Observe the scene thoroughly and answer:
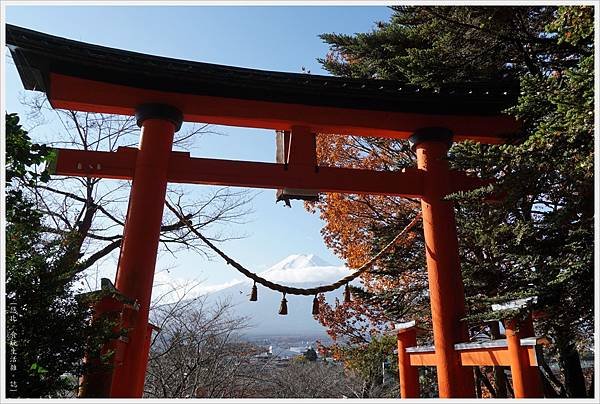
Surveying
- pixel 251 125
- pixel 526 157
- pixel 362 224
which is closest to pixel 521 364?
pixel 526 157

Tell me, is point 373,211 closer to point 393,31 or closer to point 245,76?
point 393,31

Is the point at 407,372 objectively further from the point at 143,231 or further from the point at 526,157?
the point at 143,231

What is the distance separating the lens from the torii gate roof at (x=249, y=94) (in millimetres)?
4215

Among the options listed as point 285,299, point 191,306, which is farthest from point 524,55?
point 191,306

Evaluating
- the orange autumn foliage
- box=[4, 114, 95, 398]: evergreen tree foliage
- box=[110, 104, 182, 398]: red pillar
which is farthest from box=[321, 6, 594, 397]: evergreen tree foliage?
box=[4, 114, 95, 398]: evergreen tree foliage

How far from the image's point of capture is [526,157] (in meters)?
3.50

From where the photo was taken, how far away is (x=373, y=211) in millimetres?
8258

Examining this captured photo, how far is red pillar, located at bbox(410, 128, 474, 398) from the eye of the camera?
417 cm

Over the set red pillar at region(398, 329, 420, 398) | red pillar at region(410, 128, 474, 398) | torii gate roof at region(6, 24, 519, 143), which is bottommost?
red pillar at region(398, 329, 420, 398)

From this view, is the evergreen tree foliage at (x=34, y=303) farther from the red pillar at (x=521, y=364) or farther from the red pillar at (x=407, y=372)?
the red pillar at (x=407, y=372)

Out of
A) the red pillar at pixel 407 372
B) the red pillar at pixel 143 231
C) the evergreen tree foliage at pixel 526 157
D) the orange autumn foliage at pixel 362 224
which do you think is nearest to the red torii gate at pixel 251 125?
the red pillar at pixel 143 231

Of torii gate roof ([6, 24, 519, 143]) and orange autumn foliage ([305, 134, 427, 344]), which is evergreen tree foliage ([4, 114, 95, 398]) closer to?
torii gate roof ([6, 24, 519, 143])

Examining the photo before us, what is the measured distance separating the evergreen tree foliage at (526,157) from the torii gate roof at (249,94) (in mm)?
450

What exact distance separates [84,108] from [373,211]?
17.4 feet
